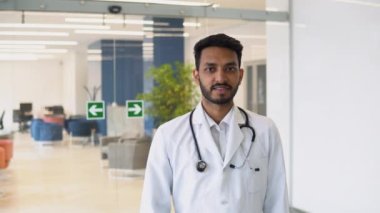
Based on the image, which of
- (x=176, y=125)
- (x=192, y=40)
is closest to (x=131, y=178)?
(x=192, y=40)

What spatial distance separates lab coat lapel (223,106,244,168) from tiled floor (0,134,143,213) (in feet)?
15.4

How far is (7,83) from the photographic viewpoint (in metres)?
5.69

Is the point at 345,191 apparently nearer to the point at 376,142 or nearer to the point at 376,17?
the point at 376,142

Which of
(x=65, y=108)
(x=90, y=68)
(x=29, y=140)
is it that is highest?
(x=90, y=68)

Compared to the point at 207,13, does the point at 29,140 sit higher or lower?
lower

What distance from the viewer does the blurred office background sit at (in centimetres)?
491

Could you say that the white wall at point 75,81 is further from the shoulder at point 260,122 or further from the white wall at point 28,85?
the shoulder at point 260,122

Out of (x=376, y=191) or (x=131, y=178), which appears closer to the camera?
(x=376, y=191)

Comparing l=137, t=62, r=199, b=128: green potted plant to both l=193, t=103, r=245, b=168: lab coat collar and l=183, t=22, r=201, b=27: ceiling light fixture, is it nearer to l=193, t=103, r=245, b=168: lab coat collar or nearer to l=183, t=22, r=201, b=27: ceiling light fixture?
l=183, t=22, r=201, b=27: ceiling light fixture

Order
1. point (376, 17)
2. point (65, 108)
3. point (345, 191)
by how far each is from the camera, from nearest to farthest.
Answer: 1. point (376, 17)
2. point (345, 191)
3. point (65, 108)

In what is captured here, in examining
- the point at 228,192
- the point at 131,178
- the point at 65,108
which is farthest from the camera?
the point at 131,178

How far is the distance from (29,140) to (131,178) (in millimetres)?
1638

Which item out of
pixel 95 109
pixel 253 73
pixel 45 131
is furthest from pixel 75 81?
pixel 253 73

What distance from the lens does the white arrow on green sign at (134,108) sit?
6219 mm
